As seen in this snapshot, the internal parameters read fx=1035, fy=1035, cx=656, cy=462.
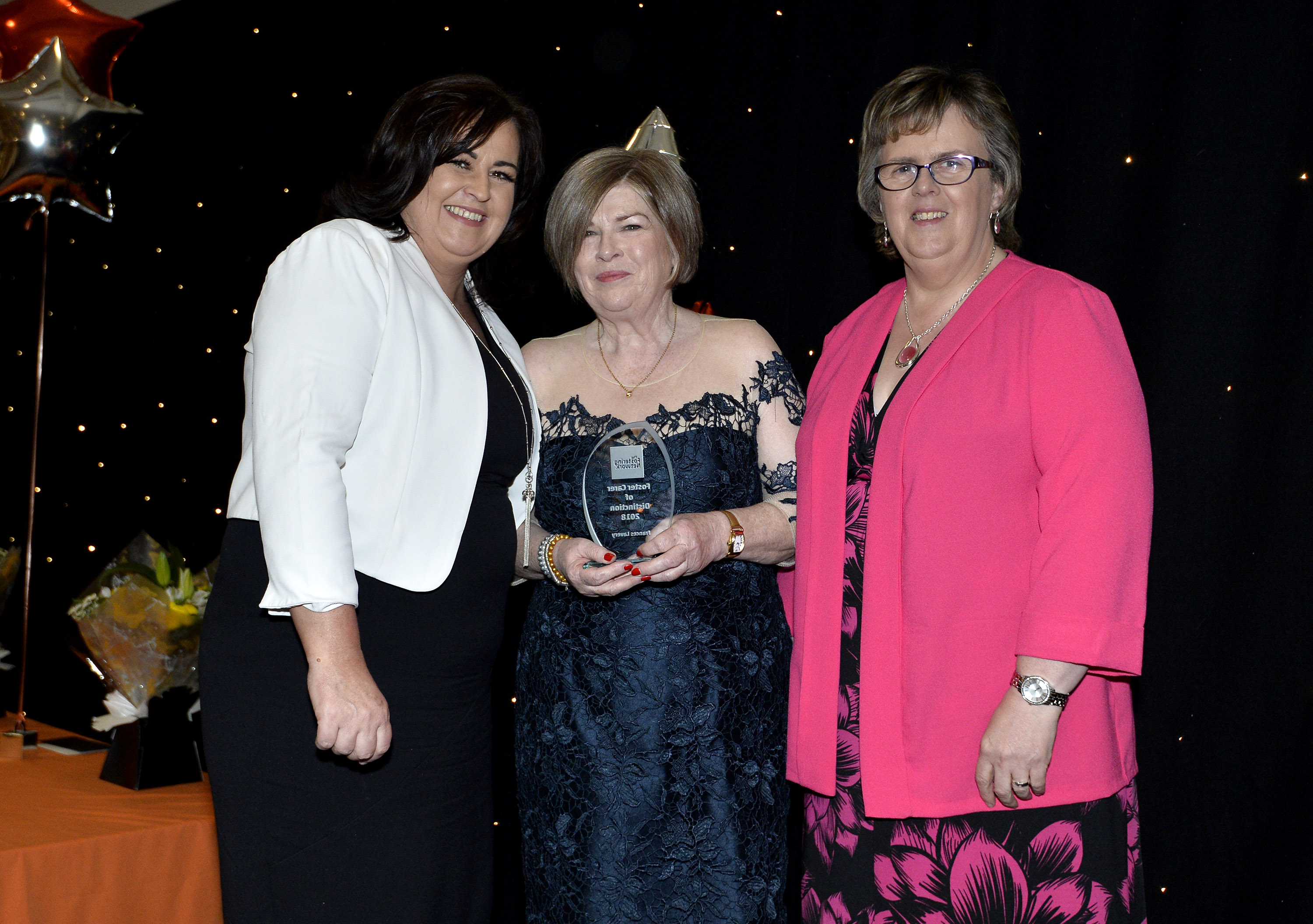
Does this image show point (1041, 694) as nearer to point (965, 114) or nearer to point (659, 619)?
point (659, 619)

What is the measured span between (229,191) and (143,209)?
1.71 ft

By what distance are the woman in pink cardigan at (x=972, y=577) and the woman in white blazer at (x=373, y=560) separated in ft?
1.93

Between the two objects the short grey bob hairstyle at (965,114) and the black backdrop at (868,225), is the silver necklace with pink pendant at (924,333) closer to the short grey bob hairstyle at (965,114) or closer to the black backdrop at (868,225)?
the short grey bob hairstyle at (965,114)

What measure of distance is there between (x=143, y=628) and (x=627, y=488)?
140 cm

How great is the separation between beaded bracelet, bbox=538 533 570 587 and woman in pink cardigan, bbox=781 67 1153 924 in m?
0.44

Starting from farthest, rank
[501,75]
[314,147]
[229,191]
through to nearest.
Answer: [229,191] → [314,147] → [501,75]

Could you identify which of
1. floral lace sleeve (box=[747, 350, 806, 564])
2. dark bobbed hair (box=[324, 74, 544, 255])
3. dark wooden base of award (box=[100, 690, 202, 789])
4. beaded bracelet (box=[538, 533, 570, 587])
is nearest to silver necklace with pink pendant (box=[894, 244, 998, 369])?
floral lace sleeve (box=[747, 350, 806, 564])

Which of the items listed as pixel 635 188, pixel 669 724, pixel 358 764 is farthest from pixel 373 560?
pixel 635 188

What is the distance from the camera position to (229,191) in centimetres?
375

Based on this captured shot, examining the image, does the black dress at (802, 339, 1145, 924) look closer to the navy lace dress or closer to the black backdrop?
the navy lace dress

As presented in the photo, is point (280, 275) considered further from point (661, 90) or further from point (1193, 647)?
point (1193, 647)

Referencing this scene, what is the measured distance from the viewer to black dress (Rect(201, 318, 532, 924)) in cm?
155

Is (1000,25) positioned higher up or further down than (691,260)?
higher up

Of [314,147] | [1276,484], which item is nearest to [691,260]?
[1276,484]
